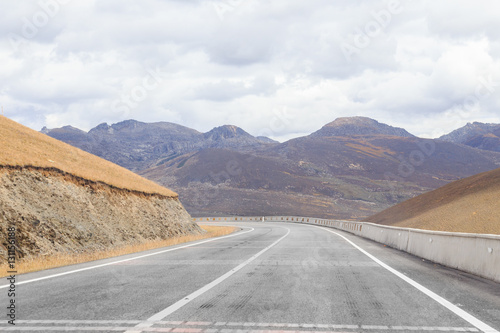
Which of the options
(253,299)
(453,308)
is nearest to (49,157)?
(253,299)

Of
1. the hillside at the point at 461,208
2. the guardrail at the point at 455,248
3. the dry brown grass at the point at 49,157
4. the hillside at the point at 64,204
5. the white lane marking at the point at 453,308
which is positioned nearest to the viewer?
the white lane marking at the point at 453,308

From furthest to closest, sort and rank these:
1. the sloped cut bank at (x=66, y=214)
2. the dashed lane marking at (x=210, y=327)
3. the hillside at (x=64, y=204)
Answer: the hillside at (x=64, y=204) → the sloped cut bank at (x=66, y=214) → the dashed lane marking at (x=210, y=327)

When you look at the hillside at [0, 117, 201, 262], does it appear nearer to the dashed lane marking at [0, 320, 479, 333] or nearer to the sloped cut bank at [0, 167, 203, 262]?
the sloped cut bank at [0, 167, 203, 262]

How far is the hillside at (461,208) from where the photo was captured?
3158 cm

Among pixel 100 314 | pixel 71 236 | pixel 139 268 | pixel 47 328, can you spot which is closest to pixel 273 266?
pixel 139 268

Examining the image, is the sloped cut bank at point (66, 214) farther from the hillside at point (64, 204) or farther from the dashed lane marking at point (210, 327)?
the dashed lane marking at point (210, 327)

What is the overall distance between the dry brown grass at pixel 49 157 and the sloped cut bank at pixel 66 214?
1.50ft

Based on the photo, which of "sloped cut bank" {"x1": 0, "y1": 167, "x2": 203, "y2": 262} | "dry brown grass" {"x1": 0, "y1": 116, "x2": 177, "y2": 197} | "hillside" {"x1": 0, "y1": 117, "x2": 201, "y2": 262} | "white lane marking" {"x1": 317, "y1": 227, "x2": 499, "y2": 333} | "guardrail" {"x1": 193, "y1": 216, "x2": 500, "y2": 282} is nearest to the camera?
"white lane marking" {"x1": 317, "y1": 227, "x2": 499, "y2": 333}

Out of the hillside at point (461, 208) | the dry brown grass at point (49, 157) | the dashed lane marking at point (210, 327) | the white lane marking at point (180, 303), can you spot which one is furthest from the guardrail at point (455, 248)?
the dry brown grass at point (49, 157)

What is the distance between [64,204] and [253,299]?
50.0ft

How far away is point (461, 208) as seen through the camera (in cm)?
3712

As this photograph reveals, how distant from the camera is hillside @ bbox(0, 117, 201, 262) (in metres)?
15.4

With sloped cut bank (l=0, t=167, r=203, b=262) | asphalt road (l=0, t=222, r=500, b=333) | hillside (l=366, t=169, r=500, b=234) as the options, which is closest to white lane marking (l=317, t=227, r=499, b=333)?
asphalt road (l=0, t=222, r=500, b=333)

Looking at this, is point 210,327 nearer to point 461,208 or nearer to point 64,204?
point 64,204
